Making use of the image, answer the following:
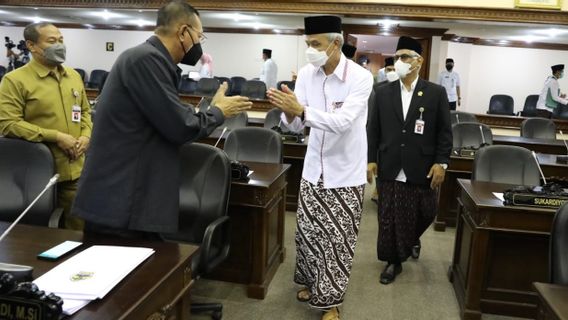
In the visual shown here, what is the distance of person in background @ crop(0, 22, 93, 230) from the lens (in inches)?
96.3

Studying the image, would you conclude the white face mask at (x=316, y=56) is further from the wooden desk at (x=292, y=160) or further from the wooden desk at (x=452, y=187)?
the wooden desk at (x=452, y=187)

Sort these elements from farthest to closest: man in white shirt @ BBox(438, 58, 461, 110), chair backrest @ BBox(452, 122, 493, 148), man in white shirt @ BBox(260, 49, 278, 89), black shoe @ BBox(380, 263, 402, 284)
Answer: man in white shirt @ BBox(260, 49, 278, 89)
man in white shirt @ BBox(438, 58, 461, 110)
chair backrest @ BBox(452, 122, 493, 148)
black shoe @ BBox(380, 263, 402, 284)

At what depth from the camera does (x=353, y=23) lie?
8.68 m

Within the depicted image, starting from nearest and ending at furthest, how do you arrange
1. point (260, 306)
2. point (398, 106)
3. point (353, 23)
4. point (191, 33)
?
point (191, 33)
point (260, 306)
point (398, 106)
point (353, 23)

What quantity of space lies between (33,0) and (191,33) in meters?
7.24

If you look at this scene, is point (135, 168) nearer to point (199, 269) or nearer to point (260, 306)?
point (199, 269)

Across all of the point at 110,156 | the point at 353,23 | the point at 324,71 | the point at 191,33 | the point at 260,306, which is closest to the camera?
the point at 110,156

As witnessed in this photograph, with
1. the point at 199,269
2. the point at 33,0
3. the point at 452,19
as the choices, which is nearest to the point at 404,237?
the point at 199,269

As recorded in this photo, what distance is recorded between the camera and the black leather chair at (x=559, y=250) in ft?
5.15

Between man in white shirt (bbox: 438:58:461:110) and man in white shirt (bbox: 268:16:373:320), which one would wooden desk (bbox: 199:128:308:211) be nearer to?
man in white shirt (bbox: 268:16:373:320)

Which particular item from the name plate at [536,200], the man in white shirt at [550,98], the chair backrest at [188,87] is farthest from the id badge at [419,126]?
the chair backrest at [188,87]

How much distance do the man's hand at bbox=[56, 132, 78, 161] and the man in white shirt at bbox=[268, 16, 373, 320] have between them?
1199mm

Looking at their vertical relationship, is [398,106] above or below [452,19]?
below

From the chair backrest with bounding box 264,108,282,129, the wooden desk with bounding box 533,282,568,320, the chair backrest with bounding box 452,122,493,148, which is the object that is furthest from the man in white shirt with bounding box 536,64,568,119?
the wooden desk with bounding box 533,282,568,320
